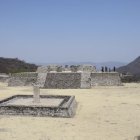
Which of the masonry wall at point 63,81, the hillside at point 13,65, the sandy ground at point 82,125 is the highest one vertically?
the hillside at point 13,65

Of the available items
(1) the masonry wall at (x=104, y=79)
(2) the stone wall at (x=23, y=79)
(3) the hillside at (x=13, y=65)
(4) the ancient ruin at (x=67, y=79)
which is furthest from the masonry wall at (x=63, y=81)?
(3) the hillside at (x=13, y=65)

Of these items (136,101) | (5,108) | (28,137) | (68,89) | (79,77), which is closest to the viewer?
(28,137)

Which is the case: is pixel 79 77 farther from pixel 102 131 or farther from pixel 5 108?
pixel 102 131

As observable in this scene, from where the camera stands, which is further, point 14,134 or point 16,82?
point 16,82

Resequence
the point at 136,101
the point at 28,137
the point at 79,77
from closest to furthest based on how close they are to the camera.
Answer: the point at 28,137 < the point at 136,101 < the point at 79,77

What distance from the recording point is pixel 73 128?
1723cm

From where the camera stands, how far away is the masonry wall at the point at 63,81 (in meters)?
38.7

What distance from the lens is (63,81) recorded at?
1550 inches

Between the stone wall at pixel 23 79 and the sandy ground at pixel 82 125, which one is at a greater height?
the stone wall at pixel 23 79

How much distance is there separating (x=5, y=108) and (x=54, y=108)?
3000mm

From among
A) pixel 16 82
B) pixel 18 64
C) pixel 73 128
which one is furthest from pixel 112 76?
pixel 18 64

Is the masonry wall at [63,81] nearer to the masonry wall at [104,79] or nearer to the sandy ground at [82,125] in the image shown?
the masonry wall at [104,79]

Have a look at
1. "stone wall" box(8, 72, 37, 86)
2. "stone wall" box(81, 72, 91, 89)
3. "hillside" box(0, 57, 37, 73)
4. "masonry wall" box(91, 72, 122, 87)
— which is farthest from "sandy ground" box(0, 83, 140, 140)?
"hillside" box(0, 57, 37, 73)

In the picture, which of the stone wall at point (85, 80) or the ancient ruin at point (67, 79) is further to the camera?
the ancient ruin at point (67, 79)
